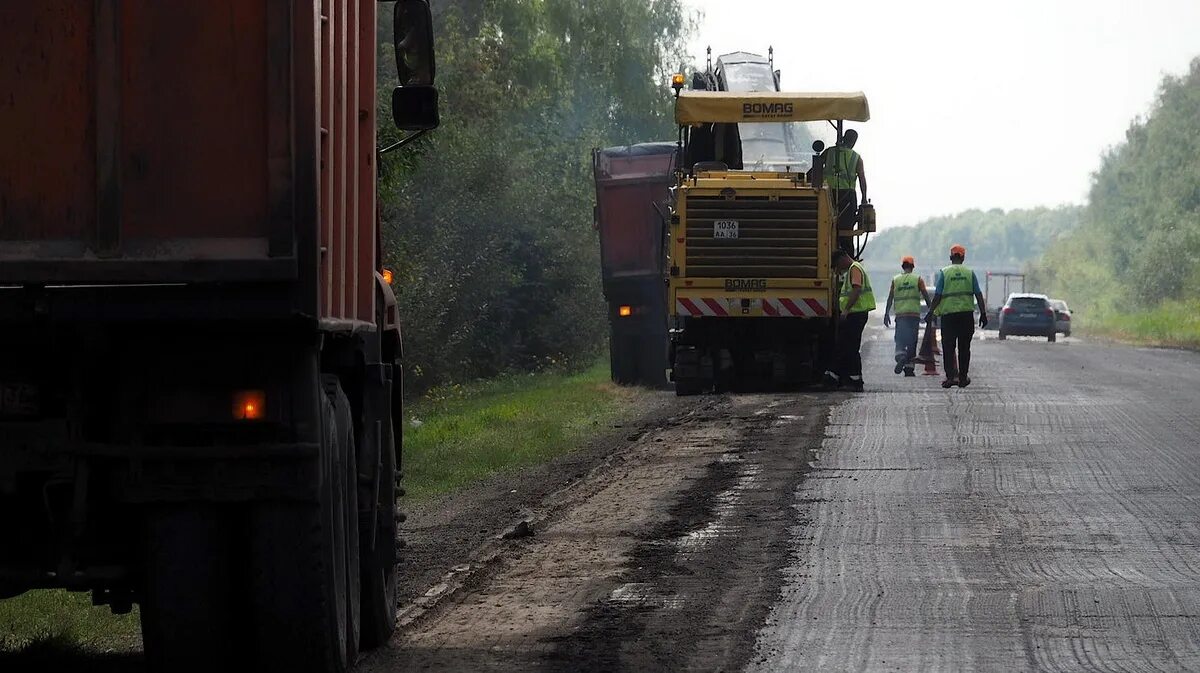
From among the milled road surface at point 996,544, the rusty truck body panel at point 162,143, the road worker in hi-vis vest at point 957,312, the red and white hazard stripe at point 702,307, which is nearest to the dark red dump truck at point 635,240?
the red and white hazard stripe at point 702,307

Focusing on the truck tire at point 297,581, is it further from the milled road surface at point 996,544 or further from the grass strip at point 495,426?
the grass strip at point 495,426

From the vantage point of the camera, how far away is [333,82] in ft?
21.4

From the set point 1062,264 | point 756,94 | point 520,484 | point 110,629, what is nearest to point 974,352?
point 756,94

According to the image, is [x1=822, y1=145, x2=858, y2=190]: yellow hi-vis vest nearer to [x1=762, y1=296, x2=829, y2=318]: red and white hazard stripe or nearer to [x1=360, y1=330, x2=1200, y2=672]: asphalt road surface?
[x1=762, y1=296, x2=829, y2=318]: red and white hazard stripe

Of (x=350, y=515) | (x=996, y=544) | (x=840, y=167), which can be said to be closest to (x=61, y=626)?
(x=350, y=515)

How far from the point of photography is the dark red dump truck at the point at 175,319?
18.6ft

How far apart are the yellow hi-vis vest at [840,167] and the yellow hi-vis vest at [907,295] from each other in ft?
17.4

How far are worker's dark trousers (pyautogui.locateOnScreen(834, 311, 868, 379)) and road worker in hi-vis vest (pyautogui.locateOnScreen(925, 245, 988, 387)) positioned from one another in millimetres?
1259

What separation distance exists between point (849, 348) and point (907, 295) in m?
4.77

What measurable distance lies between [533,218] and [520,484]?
911 inches

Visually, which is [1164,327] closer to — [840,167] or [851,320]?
[851,320]

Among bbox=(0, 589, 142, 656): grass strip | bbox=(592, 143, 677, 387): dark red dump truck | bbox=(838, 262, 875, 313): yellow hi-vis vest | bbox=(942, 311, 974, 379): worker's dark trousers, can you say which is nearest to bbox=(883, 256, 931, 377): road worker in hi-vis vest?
bbox=(942, 311, 974, 379): worker's dark trousers

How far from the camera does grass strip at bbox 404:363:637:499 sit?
15.6 m

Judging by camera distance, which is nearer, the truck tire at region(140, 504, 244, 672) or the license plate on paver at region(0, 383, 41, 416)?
the license plate on paver at region(0, 383, 41, 416)
